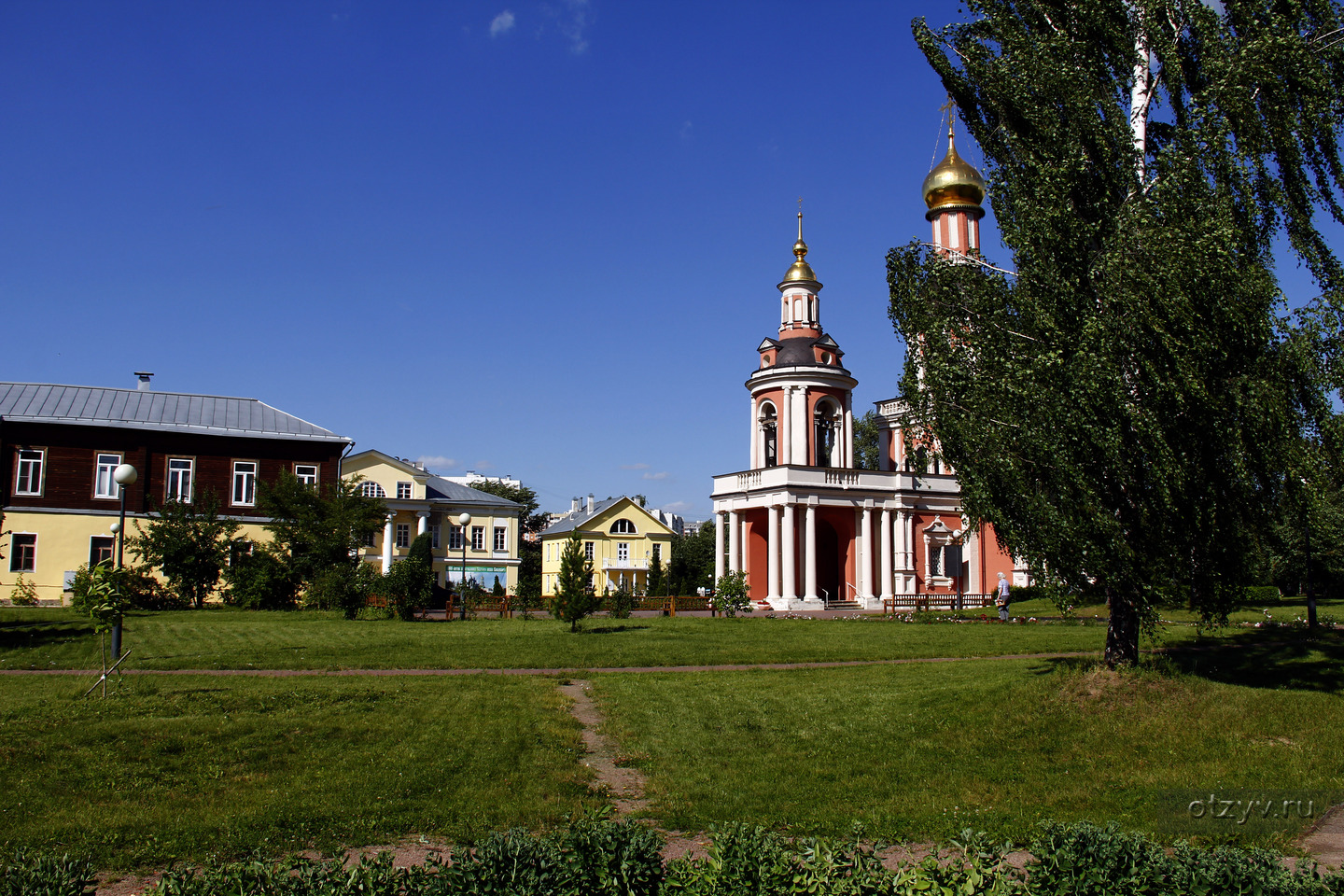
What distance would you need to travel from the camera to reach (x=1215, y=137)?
35.6ft

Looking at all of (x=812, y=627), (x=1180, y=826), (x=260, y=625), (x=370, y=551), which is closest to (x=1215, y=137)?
(x=1180, y=826)

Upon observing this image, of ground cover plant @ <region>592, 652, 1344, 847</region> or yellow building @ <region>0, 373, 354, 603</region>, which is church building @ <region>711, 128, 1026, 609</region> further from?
ground cover plant @ <region>592, 652, 1344, 847</region>

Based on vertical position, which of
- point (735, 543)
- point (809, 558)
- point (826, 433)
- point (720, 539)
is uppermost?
point (826, 433)

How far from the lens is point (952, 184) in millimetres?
42250

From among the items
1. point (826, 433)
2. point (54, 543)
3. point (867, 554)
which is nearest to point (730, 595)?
point (867, 554)

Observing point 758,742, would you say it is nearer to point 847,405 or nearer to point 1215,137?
point 1215,137

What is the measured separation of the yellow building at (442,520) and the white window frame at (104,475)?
13.1 metres

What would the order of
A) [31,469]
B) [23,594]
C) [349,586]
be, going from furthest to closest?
1. [31,469]
2. [23,594]
3. [349,586]

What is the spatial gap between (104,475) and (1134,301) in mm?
36321

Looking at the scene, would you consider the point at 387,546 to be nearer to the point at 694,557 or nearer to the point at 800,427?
the point at 800,427

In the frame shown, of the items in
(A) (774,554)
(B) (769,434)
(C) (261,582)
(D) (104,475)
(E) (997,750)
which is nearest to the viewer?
(E) (997,750)

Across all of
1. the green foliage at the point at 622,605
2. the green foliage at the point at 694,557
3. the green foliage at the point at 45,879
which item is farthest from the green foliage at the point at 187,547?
the green foliage at the point at 45,879

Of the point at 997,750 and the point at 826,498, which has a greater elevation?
the point at 826,498

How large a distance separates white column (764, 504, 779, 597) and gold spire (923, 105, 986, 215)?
53.7ft
